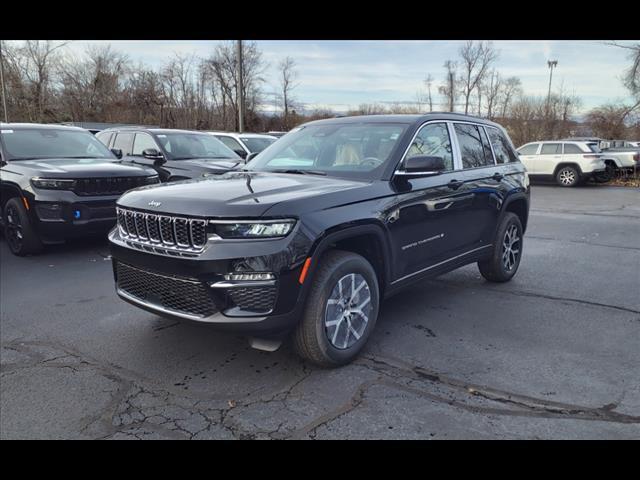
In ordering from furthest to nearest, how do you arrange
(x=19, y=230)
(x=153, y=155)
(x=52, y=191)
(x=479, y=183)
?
(x=153, y=155)
(x=19, y=230)
(x=52, y=191)
(x=479, y=183)

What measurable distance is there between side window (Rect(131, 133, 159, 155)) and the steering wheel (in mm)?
6530

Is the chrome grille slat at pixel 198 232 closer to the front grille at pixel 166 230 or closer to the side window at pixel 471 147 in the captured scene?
the front grille at pixel 166 230

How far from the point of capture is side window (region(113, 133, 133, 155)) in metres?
A: 10.2

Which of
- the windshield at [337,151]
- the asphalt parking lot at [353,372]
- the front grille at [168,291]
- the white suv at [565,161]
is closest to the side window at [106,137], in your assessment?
the asphalt parking lot at [353,372]

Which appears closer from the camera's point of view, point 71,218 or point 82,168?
point 71,218

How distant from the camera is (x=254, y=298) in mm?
3107

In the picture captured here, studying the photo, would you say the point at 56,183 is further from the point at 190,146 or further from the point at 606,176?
the point at 606,176

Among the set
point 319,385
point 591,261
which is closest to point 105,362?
point 319,385

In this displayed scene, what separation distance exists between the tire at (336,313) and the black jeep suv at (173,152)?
551 cm

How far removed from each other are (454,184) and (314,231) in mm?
2004

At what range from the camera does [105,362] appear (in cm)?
368

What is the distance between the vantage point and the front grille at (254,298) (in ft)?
10.1

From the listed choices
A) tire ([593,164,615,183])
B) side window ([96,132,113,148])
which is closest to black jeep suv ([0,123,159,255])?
side window ([96,132,113,148])

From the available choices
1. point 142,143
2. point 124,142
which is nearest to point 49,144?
point 142,143
